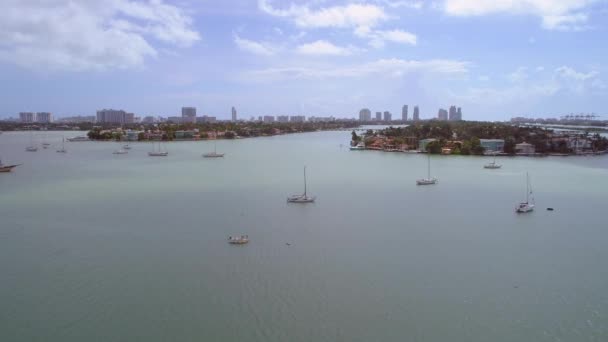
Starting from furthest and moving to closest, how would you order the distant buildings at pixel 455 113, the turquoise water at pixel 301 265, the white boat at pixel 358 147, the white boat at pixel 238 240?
1. the distant buildings at pixel 455 113
2. the white boat at pixel 358 147
3. the white boat at pixel 238 240
4. the turquoise water at pixel 301 265

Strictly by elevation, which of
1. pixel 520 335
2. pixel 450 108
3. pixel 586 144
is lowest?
pixel 520 335

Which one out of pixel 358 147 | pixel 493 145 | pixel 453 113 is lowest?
pixel 358 147

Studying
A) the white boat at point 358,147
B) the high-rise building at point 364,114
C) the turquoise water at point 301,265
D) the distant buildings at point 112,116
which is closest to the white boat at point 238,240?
the turquoise water at point 301,265

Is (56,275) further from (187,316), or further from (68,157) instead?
(68,157)

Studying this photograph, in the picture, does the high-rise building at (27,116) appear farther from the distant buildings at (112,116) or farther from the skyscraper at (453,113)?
the skyscraper at (453,113)

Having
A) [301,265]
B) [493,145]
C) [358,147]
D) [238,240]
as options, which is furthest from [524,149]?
[301,265]

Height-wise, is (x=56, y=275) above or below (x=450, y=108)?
below

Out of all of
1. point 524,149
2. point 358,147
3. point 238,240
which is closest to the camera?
point 238,240

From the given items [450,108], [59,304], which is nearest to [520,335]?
[59,304]

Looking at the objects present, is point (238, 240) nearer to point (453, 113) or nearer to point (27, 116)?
point (27, 116)
